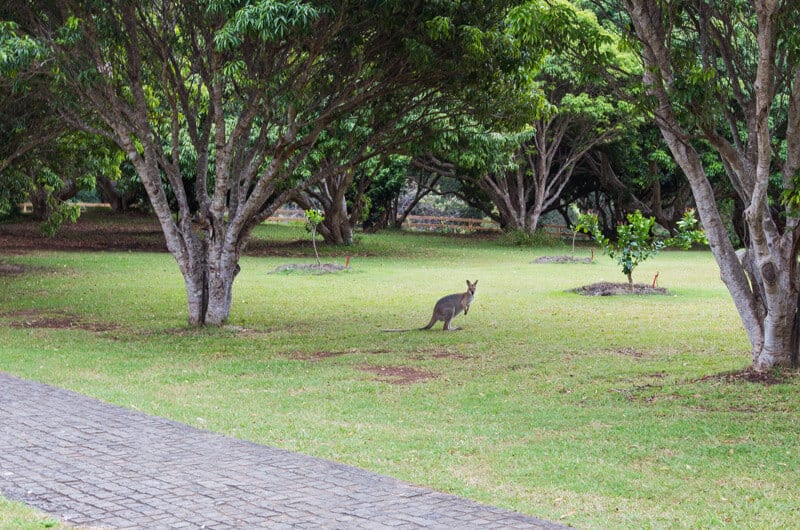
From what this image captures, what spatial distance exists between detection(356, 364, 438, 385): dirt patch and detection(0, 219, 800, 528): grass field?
1.6 inches

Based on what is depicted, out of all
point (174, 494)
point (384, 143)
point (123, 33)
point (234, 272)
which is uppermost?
point (123, 33)

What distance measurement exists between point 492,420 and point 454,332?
6287 millimetres

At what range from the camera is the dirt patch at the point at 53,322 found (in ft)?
52.5

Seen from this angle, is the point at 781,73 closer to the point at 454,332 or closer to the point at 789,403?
the point at 789,403

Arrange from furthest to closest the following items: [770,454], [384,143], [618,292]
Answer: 1. [618,292]
2. [384,143]
3. [770,454]

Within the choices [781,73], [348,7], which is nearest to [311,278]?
[348,7]

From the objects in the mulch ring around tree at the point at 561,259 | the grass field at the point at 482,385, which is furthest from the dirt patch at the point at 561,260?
the grass field at the point at 482,385

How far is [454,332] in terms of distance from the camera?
15414 millimetres

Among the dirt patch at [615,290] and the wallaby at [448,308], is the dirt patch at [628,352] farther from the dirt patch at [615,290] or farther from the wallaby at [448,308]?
the dirt patch at [615,290]

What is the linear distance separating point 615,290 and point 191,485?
1593cm

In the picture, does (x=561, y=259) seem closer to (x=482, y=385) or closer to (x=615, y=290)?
(x=615, y=290)

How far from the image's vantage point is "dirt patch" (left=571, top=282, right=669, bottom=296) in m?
21.1

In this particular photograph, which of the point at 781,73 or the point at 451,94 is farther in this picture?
the point at 451,94

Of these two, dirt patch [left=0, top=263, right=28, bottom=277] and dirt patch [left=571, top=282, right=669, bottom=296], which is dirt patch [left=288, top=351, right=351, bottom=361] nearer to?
dirt patch [left=571, top=282, right=669, bottom=296]
